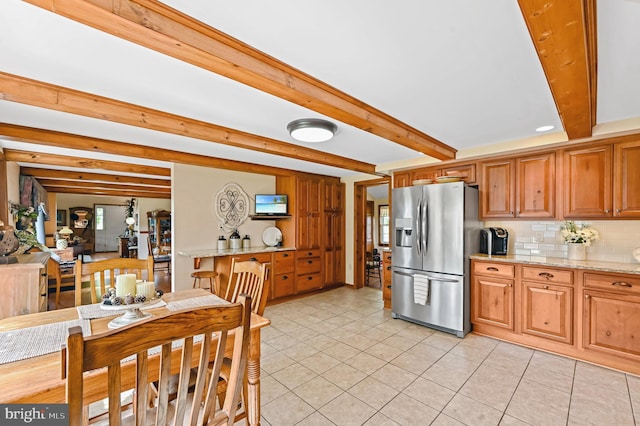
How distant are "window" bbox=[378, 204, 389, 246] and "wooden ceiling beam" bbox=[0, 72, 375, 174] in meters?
5.06

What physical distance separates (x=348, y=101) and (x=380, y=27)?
2.55 feet

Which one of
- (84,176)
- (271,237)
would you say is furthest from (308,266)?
(84,176)

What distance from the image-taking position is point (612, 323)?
256 centimetres

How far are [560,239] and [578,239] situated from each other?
0.28 metres

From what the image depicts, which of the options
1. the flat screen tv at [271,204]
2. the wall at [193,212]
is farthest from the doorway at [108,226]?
the flat screen tv at [271,204]

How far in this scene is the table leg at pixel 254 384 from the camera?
5.00 feet

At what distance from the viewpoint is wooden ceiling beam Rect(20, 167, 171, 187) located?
5039 millimetres

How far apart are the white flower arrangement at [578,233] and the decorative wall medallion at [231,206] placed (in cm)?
437

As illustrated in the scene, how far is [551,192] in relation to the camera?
317 cm

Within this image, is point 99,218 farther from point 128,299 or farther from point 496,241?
point 496,241

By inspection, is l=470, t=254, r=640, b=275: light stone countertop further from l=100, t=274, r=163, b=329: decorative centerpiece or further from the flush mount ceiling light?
l=100, t=274, r=163, b=329: decorative centerpiece

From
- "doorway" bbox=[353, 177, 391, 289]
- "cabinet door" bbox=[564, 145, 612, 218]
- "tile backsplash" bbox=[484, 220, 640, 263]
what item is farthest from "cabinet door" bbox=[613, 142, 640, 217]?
"doorway" bbox=[353, 177, 391, 289]

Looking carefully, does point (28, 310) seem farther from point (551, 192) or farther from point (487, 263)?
point (551, 192)

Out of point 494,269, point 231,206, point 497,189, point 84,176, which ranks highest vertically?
point 84,176
